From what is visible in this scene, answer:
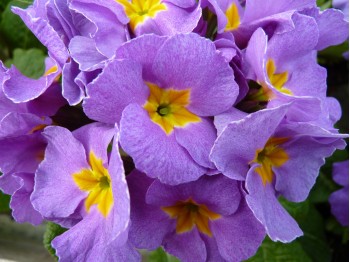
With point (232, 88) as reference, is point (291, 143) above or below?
below

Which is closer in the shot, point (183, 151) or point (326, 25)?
point (183, 151)

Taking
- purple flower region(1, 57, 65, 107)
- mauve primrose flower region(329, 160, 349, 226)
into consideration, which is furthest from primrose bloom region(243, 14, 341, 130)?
mauve primrose flower region(329, 160, 349, 226)

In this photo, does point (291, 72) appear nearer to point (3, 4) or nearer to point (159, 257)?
point (159, 257)

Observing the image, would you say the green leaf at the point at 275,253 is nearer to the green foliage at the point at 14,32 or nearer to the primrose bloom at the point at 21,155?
the primrose bloom at the point at 21,155

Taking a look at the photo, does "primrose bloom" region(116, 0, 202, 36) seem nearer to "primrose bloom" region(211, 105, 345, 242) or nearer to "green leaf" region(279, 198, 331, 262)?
"primrose bloom" region(211, 105, 345, 242)

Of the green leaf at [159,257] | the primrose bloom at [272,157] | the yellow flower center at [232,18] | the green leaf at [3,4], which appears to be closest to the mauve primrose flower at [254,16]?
the yellow flower center at [232,18]

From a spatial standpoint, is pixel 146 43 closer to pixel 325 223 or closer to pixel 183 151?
pixel 183 151

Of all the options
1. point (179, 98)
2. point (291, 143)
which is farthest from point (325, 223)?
point (179, 98)
